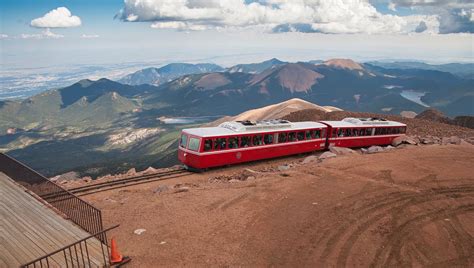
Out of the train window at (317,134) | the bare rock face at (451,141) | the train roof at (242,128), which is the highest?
the train roof at (242,128)

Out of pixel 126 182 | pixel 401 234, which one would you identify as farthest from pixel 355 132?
pixel 126 182

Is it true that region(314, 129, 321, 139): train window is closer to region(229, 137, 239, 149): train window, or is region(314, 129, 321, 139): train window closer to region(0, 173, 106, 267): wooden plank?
region(229, 137, 239, 149): train window

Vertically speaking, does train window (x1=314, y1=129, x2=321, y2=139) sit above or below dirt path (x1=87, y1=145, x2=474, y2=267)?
above

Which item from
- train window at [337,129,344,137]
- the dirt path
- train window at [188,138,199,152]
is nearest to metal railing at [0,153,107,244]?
the dirt path

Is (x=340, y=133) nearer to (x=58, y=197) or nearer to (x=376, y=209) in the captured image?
(x=376, y=209)

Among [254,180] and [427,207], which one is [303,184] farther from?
[427,207]

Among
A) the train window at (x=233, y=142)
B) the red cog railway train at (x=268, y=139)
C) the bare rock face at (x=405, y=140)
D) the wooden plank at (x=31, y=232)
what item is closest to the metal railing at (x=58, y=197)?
the wooden plank at (x=31, y=232)

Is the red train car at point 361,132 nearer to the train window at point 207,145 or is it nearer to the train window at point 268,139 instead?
the train window at point 268,139
